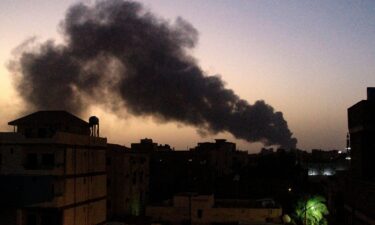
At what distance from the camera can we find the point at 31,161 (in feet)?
143

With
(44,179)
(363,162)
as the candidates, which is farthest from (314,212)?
(44,179)

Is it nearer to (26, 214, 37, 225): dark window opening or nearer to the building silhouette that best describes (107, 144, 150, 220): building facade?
(26, 214, 37, 225): dark window opening

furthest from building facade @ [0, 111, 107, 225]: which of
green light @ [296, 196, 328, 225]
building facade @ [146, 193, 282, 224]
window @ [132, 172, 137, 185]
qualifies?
green light @ [296, 196, 328, 225]

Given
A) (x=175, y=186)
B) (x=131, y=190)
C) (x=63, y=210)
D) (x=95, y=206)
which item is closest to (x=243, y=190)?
(x=175, y=186)

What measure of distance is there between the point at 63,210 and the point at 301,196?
111 feet

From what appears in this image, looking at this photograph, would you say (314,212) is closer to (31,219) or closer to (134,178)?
(134,178)

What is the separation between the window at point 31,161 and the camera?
4344 cm

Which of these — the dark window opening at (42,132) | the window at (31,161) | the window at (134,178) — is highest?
the dark window opening at (42,132)

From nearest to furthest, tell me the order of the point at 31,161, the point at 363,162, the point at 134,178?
the point at 363,162, the point at 31,161, the point at 134,178

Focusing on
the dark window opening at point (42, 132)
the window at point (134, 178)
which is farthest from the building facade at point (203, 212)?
the dark window opening at point (42, 132)

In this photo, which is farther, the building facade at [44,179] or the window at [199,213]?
the window at [199,213]

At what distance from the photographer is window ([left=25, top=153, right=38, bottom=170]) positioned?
Answer: 43438 mm

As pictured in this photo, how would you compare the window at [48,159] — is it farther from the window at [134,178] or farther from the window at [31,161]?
the window at [134,178]

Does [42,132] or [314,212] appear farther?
[314,212]
